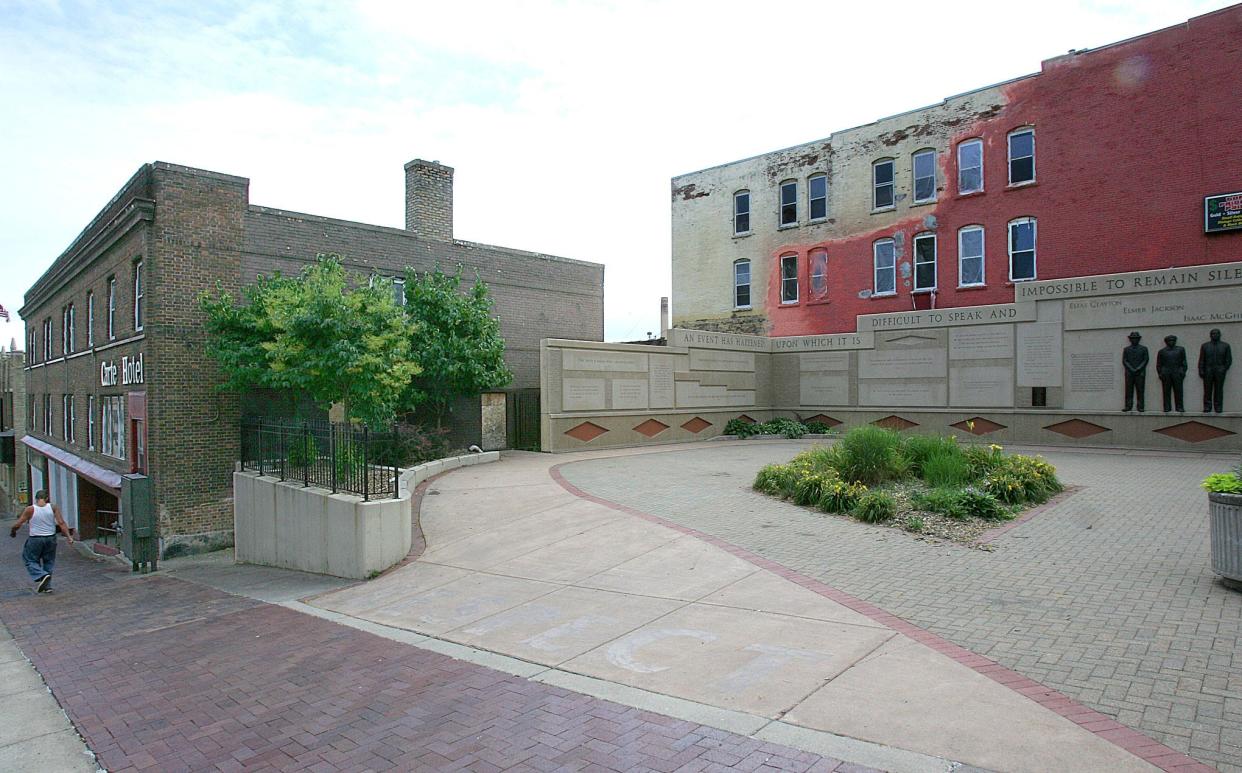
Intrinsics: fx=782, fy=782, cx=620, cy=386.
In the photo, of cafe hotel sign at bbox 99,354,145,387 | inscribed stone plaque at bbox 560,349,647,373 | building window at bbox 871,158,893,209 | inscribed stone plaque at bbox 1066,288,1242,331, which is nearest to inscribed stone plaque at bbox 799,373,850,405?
inscribed stone plaque at bbox 560,349,647,373

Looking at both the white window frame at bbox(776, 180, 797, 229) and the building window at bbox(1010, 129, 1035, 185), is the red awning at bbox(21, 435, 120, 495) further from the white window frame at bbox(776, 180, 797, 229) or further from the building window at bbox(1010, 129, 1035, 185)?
the building window at bbox(1010, 129, 1035, 185)

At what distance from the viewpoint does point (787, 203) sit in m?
31.2

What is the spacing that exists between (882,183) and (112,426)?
84.8 ft

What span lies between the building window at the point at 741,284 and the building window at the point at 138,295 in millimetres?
21440

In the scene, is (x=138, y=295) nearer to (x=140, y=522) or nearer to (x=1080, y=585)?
(x=140, y=522)

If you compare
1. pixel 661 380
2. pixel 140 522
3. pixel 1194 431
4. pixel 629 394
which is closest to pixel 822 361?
pixel 661 380

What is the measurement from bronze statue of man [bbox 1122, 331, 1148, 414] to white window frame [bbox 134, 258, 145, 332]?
913 inches

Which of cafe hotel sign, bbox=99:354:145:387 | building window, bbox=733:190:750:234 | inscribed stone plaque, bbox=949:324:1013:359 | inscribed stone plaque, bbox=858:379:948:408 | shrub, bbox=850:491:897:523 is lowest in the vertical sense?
shrub, bbox=850:491:897:523

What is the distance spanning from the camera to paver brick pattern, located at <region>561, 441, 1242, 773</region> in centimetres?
477

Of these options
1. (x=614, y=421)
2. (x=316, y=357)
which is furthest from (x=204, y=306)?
(x=614, y=421)

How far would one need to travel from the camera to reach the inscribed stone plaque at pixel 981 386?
66.7 ft

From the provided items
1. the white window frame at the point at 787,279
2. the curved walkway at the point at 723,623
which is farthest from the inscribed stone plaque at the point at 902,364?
the curved walkway at the point at 723,623

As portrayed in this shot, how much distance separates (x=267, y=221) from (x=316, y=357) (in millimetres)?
6492

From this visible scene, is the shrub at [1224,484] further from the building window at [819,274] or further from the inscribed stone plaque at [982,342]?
the building window at [819,274]
